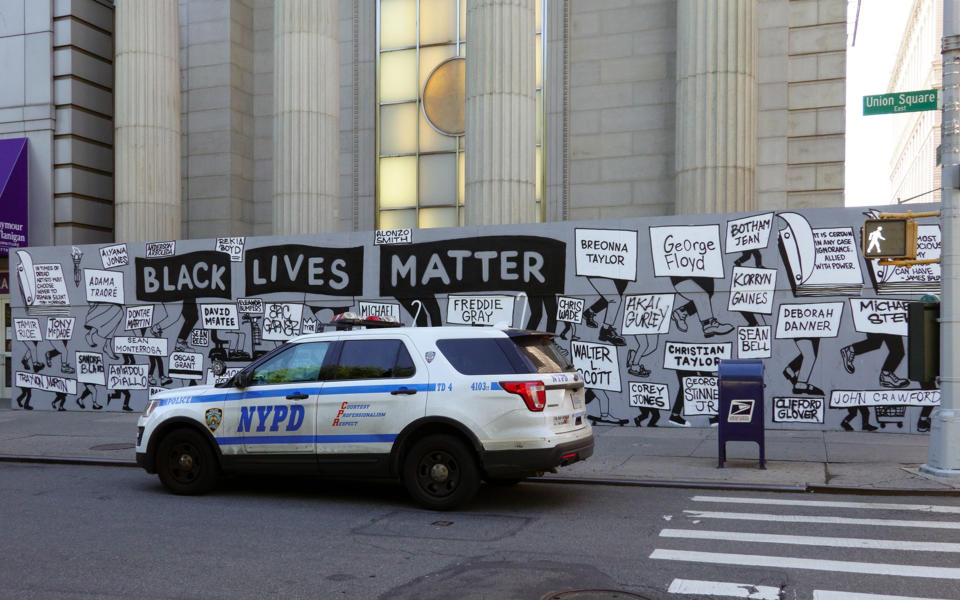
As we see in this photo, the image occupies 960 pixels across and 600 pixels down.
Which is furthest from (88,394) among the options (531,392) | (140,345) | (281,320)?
(531,392)

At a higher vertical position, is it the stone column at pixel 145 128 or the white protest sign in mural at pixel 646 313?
the stone column at pixel 145 128

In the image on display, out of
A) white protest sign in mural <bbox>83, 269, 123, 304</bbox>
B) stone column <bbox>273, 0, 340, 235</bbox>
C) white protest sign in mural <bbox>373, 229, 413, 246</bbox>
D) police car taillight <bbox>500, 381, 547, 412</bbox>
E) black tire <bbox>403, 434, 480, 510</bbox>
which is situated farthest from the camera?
stone column <bbox>273, 0, 340, 235</bbox>

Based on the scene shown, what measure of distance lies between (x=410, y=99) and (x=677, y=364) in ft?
36.2

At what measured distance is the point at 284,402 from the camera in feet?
28.3

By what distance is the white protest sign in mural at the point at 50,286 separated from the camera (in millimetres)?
17812

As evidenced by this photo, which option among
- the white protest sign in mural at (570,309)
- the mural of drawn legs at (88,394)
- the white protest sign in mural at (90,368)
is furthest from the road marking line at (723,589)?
the mural of drawn legs at (88,394)

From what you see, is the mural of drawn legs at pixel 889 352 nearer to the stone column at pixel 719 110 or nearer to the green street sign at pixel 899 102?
the green street sign at pixel 899 102

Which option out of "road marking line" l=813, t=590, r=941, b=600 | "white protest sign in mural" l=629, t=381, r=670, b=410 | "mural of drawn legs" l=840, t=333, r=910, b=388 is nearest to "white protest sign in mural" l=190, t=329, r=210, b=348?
"white protest sign in mural" l=629, t=381, r=670, b=410

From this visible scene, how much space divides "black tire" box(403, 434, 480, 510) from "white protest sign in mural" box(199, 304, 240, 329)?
9.15m

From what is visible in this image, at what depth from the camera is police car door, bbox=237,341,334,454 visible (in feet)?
28.0

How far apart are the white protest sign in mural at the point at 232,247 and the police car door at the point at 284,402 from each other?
26.0 ft

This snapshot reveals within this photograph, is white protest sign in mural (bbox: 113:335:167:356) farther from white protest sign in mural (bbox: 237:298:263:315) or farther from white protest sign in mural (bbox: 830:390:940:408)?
white protest sign in mural (bbox: 830:390:940:408)

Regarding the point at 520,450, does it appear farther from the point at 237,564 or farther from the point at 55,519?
the point at 55,519

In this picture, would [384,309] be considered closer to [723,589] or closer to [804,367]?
[804,367]
